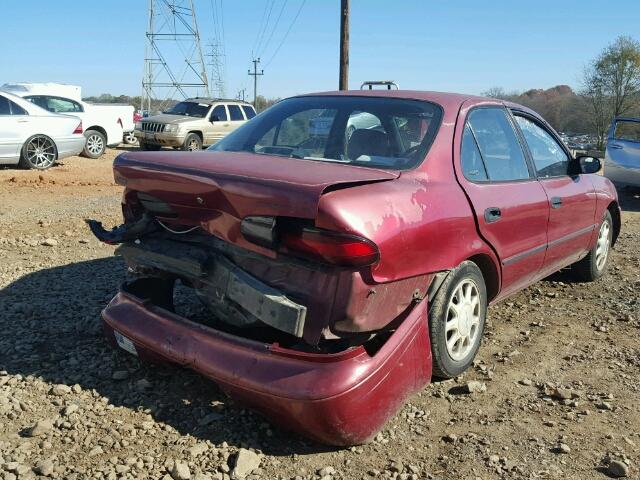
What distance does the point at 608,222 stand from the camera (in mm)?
5793

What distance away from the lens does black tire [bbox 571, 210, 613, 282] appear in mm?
5527

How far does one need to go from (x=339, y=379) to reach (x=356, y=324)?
9.6 inches

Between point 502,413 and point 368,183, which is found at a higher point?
point 368,183

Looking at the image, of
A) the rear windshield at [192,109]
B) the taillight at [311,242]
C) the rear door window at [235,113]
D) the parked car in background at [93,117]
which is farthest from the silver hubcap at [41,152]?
the taillight at [311,242]

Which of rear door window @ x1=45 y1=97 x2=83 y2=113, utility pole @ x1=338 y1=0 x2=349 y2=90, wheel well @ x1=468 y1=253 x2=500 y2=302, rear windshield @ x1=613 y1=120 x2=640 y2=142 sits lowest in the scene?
wheel well @ x1=468 y1=253 x2=500 y2=302

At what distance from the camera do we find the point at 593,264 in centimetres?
558

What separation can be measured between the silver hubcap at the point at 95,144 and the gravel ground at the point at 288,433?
470 inches

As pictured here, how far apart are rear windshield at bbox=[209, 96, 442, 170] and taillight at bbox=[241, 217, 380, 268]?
76cm

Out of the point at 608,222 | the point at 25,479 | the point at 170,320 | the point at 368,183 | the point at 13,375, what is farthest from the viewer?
the point at 608,222

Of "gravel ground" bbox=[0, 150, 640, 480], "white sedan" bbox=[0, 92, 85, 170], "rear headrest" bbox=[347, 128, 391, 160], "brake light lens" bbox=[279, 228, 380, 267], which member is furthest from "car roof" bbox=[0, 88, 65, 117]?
"brake light lens" bbox=[279, 228, 380, 267]

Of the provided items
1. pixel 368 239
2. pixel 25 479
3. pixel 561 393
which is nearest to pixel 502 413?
pixel 561 393

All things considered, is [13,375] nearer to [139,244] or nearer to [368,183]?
[139,244]

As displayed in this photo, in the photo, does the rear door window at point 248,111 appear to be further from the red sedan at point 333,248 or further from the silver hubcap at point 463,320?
the silver hubcap at point 463,320

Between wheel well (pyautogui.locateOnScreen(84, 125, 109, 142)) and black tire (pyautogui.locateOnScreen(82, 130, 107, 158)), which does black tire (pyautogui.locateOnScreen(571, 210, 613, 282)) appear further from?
wheel well (pyautogui.locateOnScreen(84, 125, 109, 142))
